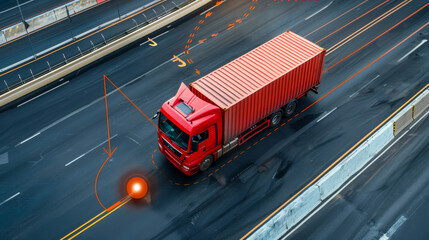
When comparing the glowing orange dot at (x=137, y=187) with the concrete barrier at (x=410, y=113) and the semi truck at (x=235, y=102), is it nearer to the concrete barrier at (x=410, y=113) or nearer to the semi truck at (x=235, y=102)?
the semi truck at (x=235, y=102)

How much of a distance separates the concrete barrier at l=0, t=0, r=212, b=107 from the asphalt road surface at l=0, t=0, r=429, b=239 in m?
0.79

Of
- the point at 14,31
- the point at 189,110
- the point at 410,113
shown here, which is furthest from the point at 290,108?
the point at 14,31

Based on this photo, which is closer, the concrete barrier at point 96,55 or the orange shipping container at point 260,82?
the orange shipping container at point 260,82

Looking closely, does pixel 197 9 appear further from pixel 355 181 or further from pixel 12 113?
pixel 355 181

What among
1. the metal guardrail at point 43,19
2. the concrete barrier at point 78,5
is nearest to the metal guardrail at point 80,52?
the metal guardrail at point 43,19

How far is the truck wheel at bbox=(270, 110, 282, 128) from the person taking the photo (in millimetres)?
27284

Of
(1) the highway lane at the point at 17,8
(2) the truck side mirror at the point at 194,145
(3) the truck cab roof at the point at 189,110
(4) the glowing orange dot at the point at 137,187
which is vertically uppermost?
(3) the truck cab roof at the point at 189,110

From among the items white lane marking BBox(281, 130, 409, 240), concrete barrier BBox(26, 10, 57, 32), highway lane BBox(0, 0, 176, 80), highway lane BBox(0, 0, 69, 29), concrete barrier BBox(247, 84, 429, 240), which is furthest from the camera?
highway lane BBox(0, 0, 69, 29)

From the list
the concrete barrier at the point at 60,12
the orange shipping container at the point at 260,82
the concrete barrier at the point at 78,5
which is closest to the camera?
the orange shipping container at the point at 260,82

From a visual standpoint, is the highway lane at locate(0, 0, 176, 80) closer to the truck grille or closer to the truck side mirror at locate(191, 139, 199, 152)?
the truck grille

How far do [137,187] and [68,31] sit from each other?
58.6ft

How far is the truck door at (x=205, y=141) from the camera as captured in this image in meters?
23.7

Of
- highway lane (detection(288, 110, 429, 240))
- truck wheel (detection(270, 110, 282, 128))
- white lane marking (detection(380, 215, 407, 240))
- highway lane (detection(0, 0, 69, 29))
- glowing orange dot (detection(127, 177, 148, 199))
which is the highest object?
highway lane (detection(0, 0, 69, 29))

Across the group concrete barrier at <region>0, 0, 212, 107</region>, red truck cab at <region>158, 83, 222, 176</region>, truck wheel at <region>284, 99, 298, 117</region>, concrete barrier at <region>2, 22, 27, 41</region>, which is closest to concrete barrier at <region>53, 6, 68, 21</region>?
concrete barrier at <region>2, 22, 27, 41</region>
